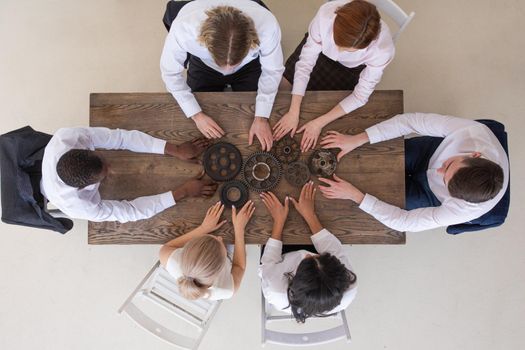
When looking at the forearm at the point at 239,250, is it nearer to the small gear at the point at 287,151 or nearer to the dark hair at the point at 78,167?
the small gear at the point at 287,151

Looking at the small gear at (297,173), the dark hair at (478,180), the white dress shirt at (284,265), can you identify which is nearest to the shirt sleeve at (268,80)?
the small gear at (297,173)

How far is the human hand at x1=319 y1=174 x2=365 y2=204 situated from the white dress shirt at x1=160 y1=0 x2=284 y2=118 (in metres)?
0.40

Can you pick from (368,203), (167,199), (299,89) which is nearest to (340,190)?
(368,203)

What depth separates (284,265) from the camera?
155 centimetres

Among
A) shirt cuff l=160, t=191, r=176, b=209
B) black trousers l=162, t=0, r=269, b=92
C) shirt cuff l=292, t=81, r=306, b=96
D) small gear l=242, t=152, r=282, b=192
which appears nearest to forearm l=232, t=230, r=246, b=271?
small gear l=242, t=152, r=282, b=192

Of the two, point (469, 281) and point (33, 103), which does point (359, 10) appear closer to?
point (469, 281)

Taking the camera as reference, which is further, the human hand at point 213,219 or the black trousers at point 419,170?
the black trousers at point 419,170

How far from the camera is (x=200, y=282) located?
1.43m

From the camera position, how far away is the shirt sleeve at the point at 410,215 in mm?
1448

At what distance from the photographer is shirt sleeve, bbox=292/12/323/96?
156cm

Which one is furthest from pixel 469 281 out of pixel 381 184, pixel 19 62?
pixel 19 62

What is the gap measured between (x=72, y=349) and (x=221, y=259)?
1.55 meters

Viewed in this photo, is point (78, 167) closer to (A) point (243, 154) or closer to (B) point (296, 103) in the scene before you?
(A) point (243, 154)

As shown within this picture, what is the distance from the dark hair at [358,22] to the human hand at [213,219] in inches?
33.0
